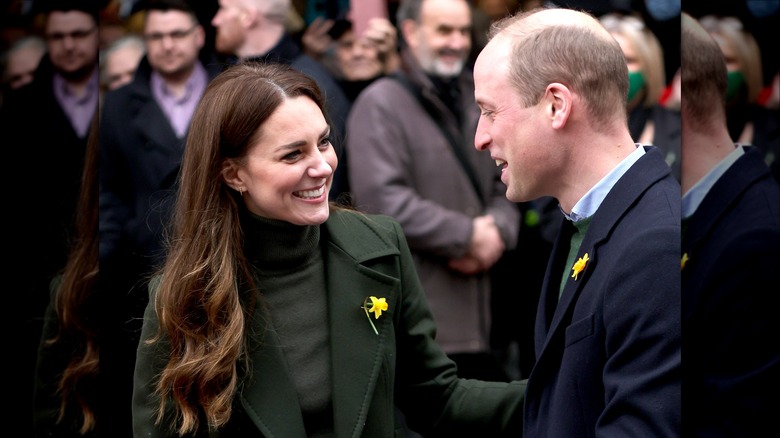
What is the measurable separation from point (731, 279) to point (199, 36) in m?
2.33

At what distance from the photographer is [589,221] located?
100 inches

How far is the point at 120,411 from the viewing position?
3.54m

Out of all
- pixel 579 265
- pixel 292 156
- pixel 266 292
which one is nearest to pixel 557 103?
pixel 579 265

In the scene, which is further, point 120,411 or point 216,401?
point 120,411

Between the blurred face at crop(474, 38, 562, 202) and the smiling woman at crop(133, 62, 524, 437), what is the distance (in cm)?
41

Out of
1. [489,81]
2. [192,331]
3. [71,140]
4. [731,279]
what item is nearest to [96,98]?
[71,140]

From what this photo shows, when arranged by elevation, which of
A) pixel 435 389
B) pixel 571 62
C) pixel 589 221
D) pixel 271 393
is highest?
pixel 571 62

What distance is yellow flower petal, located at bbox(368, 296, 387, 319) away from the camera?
9.30ft

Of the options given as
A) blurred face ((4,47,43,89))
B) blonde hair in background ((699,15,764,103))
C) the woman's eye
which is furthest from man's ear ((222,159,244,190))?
blurred face ((4,47,43,89))

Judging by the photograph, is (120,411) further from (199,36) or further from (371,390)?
(199,36)

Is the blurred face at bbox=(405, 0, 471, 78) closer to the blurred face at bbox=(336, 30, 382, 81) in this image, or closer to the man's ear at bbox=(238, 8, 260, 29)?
the blurred face at bbox=(336, 30, 382, 81)

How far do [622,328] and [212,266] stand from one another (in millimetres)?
1002

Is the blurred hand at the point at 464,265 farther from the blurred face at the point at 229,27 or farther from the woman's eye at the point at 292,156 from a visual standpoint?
the woman's eye at the point at 292,156

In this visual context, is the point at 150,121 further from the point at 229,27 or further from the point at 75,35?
the point at 75,35
